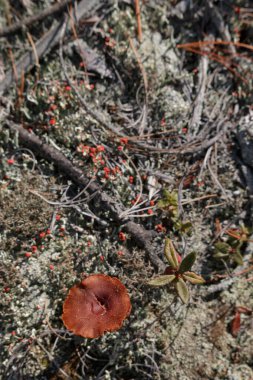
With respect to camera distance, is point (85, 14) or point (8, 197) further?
point (85, 14)

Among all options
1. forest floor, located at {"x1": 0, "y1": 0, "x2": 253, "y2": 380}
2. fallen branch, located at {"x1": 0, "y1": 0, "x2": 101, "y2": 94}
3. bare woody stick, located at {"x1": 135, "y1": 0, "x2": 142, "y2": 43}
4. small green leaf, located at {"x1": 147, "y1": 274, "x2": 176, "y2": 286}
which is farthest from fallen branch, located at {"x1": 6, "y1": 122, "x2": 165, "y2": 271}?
bare woody stick, located at {"x1": 135, "y1": 0, "x2": 142, "y2": 43}

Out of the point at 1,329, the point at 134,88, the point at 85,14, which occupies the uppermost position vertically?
the point at 85,14

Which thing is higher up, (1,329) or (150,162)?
(150,162)

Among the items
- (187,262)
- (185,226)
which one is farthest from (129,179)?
(187,262)

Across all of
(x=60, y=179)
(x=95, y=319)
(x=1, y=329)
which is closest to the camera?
(x=95, y=319)

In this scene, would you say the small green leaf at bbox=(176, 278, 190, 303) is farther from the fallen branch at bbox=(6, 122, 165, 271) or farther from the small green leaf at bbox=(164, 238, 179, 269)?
the fallen branch at bbox=(6, 122, 165, 271)

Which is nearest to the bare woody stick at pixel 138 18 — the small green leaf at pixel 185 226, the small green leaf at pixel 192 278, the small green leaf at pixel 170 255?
the small green leaf at pixel 185 226

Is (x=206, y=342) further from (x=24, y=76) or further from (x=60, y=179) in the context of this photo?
(x=24, y=76)

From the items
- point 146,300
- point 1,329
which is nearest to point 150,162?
point 146,300
